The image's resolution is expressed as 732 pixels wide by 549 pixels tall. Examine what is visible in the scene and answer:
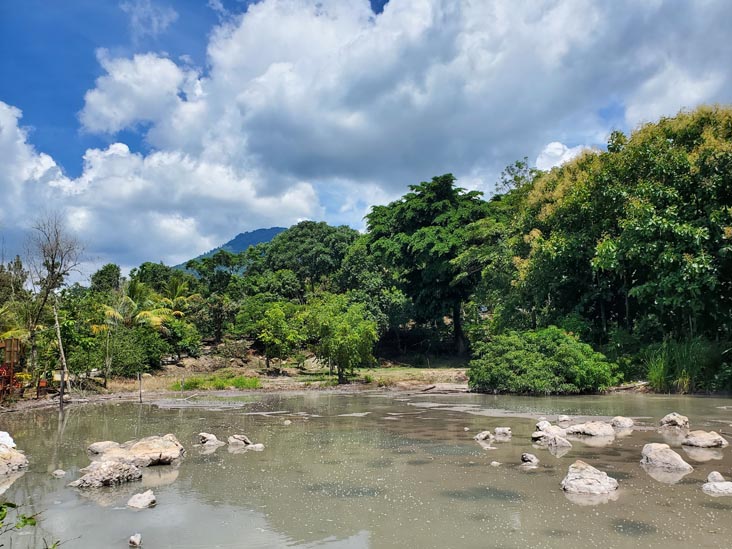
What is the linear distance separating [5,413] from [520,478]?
54.9 ft

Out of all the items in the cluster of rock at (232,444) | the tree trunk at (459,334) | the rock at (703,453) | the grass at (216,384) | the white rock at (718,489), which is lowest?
the grass at (216,384)

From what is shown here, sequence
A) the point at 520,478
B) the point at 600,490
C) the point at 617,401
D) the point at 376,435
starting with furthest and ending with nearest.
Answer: the point at 617,401 < the point at 376,435 < the point at 520,478 < the point at 600,490

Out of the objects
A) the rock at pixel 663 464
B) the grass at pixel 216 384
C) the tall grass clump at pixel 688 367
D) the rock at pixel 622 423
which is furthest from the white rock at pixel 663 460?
the grass at pixel 216 384

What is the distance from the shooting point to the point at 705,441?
9.05 m

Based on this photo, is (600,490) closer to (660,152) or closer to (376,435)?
(376,435)

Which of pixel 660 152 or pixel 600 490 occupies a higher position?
pixel 660 152

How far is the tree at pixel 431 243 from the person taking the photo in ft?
113

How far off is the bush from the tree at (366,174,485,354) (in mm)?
13985

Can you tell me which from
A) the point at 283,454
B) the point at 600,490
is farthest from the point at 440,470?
the point at 283,454

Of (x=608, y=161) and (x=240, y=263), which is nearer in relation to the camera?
(x=608, y=161)

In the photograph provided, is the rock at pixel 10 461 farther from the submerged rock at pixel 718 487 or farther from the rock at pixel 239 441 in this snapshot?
the submerged rock at pixel 718 487

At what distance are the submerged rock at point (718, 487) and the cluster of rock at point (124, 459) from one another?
7.33 metres

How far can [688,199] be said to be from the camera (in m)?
17.8

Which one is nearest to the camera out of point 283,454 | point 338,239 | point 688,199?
point 283,454
